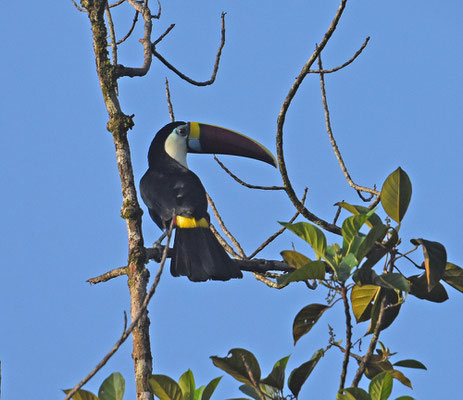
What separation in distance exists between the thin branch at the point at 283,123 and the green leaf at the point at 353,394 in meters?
1.91

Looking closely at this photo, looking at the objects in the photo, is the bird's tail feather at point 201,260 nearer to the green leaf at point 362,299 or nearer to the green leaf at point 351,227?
the green leaf at point 362,299

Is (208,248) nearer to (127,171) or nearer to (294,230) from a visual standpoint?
(127,171)

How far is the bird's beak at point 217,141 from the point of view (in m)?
7.92

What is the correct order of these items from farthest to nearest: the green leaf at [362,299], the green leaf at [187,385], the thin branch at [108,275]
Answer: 1. the thin branch at [108,275]
2. the green leaf at [362,299]
3. the green leaf at [187,385]

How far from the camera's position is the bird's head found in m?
7.85

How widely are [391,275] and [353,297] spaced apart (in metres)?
0.53

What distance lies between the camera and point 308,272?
3.99m

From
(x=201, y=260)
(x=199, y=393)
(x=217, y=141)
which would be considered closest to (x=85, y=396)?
(x=199, y=393)

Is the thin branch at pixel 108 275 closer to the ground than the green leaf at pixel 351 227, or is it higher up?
higher up

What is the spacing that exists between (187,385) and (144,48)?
2772 millimetres

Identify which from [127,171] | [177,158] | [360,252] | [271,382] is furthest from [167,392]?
[177,158]

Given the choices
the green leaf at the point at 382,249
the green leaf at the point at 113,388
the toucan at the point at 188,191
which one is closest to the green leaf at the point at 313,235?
the green leaf at the point at 382,249

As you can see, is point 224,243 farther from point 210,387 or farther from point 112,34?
point 210,387

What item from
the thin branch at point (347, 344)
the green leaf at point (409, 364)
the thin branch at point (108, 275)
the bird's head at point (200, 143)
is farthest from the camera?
the bird's head at point (200, 143)
